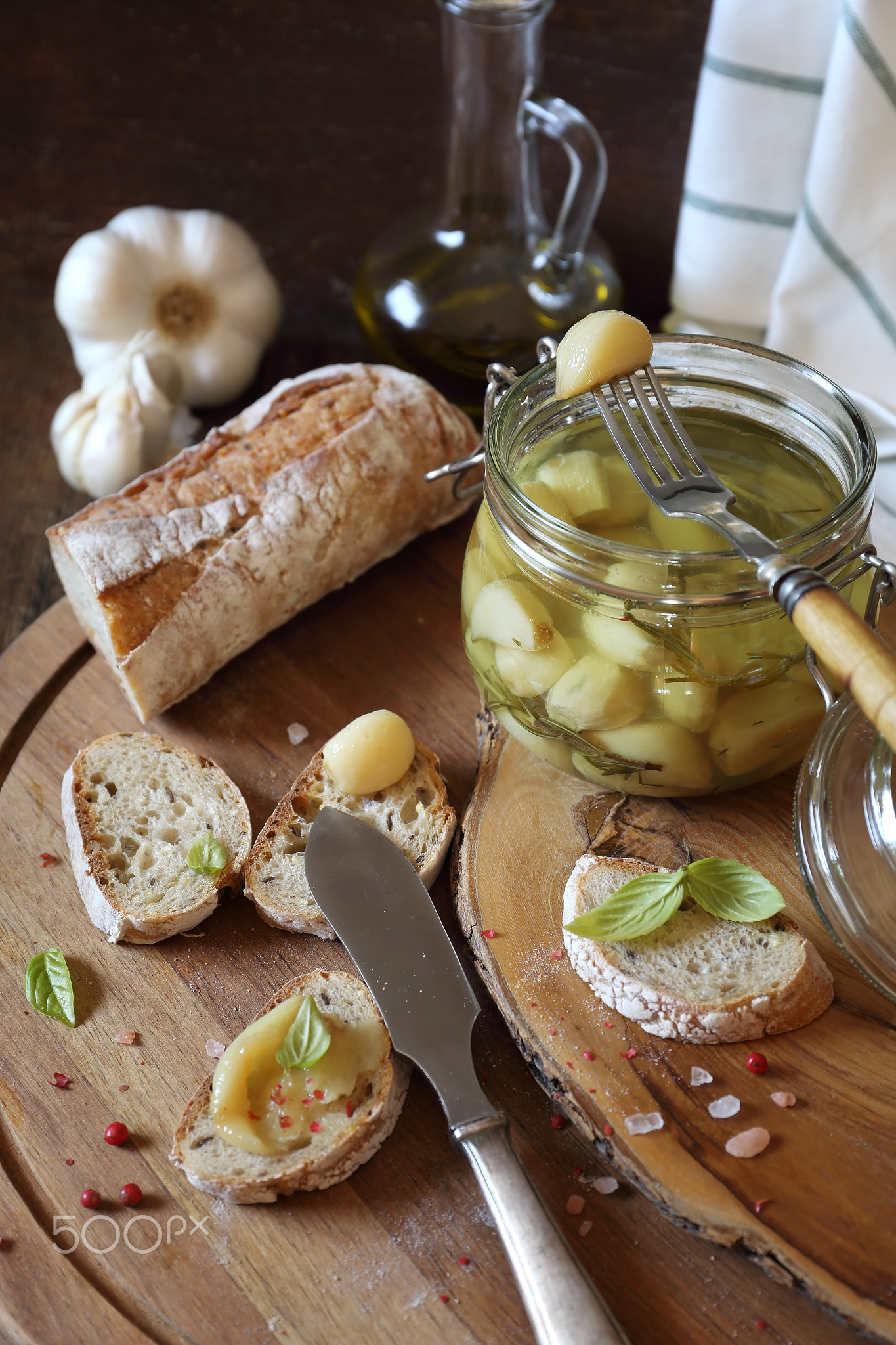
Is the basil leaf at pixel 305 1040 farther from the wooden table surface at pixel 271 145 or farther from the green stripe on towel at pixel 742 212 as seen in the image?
the green stripe on towel at pixel 742 212

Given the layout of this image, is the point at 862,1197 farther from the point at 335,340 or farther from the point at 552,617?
the point at 335,340

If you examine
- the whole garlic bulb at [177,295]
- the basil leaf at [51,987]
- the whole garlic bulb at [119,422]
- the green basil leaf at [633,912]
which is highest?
the whole garlic bulb at [177,295]

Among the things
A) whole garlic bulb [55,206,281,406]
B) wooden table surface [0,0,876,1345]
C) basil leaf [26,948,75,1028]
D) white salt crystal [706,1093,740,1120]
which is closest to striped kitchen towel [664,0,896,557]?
wooden table surface [0,0,876,1345]

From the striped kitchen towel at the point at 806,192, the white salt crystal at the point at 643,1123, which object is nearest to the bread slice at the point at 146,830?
the white salt crystal at the point at 643,1123

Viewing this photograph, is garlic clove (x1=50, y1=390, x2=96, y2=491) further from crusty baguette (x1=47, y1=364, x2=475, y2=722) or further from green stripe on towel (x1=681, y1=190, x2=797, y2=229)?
green stripe on towel (x1=681, y1=190, x2=797, y2=229)

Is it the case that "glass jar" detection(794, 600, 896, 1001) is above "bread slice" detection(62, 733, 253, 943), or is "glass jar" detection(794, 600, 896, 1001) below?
above

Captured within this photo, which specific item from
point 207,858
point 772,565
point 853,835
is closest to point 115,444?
point 207,858

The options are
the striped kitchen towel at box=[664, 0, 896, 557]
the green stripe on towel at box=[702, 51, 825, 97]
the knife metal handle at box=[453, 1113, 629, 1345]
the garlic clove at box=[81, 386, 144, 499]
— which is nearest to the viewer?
the knife metal handle at box=[453, 1113, 629, 1345]
